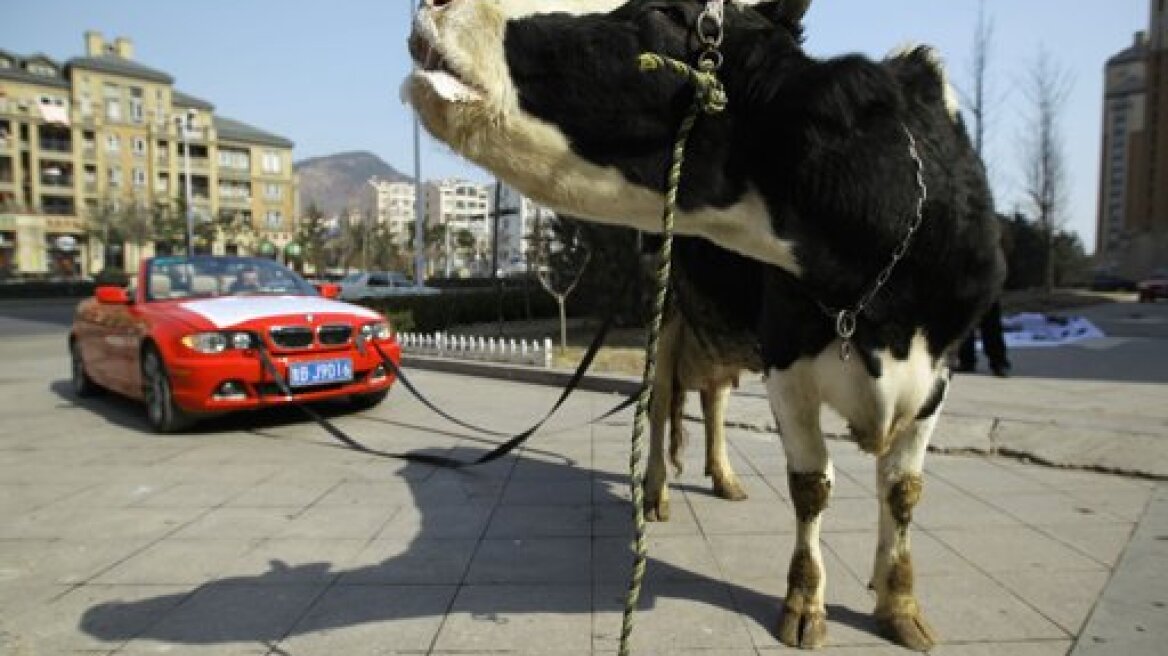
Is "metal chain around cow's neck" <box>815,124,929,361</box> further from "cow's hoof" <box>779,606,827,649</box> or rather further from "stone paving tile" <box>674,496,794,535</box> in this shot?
"stone paving tile" <box>674,496,794,535</box>

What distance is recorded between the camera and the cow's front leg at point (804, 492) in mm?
2723

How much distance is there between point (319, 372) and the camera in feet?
22.6

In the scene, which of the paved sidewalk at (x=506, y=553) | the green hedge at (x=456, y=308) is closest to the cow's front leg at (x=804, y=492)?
the paved sidewalk at (x=506, y=553)

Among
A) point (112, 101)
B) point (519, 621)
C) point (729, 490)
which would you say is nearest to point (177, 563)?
point (519, 621)

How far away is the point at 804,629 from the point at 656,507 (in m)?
1.60

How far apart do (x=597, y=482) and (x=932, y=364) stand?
3.06m

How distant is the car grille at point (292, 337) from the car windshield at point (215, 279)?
4.37ft

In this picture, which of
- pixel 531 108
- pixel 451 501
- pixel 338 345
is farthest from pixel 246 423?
pixel 531 108

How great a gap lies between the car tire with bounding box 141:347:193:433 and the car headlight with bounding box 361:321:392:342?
5.72 ft

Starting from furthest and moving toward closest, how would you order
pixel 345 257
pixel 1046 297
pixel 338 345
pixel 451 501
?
1. pixel 345 257
2. pixel 1046 297
3. pixel 338 345
4. pixel 451 501

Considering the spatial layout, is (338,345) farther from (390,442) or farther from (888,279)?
(888,279)

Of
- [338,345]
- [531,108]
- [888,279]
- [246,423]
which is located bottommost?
[246,423]

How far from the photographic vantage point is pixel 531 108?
1.81 metres

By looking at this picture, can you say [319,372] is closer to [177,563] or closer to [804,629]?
[177,563]
